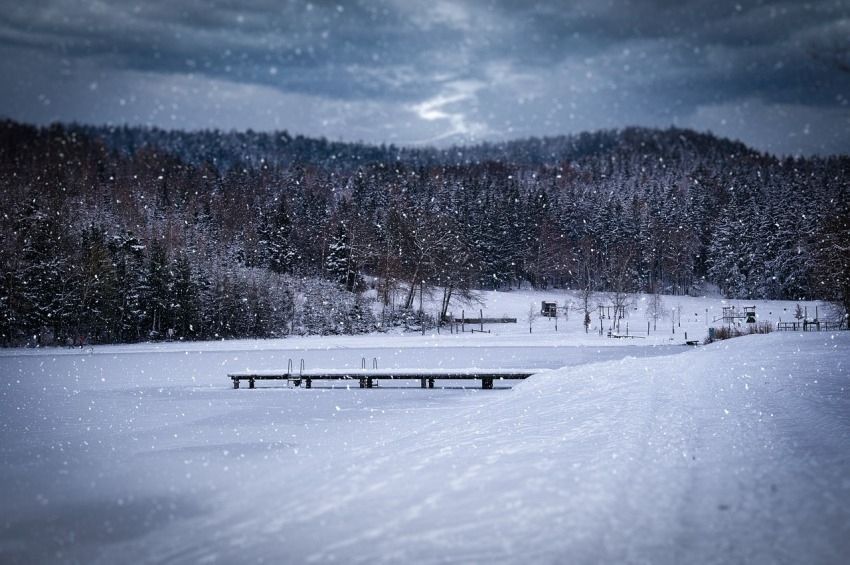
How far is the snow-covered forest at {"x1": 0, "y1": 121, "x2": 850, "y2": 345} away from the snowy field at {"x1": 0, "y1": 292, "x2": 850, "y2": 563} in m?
32.8

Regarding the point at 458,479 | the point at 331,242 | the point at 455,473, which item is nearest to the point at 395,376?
the point at 455,473

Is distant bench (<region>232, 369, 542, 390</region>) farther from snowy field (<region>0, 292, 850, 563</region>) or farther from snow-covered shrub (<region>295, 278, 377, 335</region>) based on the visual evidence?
snow-covered shrub (<region>295, 278, 377, 335</region>)

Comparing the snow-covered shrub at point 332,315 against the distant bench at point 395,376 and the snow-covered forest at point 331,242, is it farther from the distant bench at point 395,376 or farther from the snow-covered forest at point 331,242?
the distant bench at point 395,376

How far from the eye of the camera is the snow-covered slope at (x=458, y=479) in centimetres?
607

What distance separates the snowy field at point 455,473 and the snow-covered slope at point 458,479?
38 mm

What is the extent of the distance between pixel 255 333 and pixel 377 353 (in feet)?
62.0

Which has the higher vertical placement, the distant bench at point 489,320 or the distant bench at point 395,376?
the distant bench at point 489,320

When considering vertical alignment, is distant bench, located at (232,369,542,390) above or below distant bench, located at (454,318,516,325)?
below

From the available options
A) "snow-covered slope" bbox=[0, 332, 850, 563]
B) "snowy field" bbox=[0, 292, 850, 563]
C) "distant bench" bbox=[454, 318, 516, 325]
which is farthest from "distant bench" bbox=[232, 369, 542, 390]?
"distant bench" bbox=[454, 318, 516, 325]

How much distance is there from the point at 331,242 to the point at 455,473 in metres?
66.1

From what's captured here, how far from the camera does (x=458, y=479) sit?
26.6ft

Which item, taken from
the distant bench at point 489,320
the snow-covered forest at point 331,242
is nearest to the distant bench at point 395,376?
the snow-covered forest at point 331,242

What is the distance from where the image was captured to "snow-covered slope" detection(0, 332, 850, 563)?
239 inches

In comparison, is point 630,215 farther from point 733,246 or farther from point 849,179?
point 849,179
